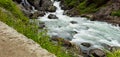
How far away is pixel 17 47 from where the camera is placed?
582 centimetres

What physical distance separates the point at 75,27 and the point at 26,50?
3161 centimetres

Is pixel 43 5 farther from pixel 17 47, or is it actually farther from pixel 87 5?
pixel 17 47

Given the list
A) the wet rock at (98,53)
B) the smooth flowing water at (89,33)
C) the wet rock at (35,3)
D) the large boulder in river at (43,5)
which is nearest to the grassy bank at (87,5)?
the large boulder in river at (43,5)

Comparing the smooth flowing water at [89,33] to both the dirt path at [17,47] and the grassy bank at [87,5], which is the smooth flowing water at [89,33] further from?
the dirt path at [17,47]

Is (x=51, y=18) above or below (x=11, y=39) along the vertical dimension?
below

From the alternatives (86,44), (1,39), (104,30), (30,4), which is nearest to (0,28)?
(1,39)

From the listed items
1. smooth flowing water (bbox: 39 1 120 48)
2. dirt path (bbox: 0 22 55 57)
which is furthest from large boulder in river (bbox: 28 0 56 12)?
dirt path (bbox: 0 22 55 57)

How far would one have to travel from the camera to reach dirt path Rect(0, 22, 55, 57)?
17.9 ft

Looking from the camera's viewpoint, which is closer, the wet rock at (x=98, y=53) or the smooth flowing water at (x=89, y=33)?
the wet rock at (x=98, y=53)

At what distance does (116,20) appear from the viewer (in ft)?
145

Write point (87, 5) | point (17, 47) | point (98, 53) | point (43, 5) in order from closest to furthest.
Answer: point (17, 47) → point (98, 53) → point (87, 5) → point (43, 5)

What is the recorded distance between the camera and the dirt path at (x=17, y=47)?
17.9 feet

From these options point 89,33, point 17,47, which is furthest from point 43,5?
point 17,47

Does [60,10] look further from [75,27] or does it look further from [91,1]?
[75,27]
